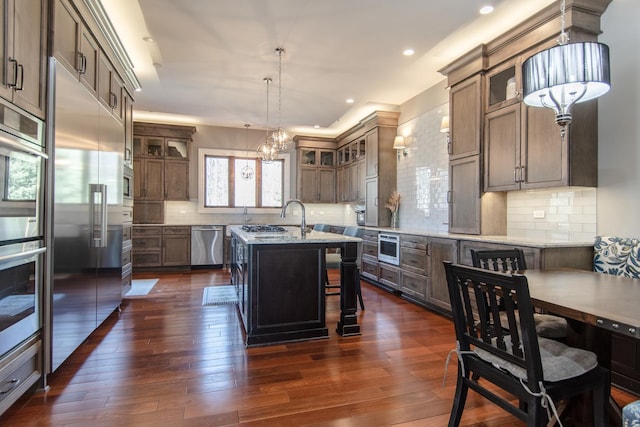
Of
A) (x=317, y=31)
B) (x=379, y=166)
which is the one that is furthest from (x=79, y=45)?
(x=379, y=166)

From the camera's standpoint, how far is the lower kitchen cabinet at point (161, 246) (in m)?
6.47

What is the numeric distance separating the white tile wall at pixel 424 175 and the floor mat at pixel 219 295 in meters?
2.89

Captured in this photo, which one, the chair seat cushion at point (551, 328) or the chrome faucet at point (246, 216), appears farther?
the chrome faucet at point (246, 216)

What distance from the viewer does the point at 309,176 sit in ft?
25.9

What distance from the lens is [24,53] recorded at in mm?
1969

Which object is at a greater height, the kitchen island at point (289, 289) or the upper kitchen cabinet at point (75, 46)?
the upper kitchen cabinet at point (75, 46)

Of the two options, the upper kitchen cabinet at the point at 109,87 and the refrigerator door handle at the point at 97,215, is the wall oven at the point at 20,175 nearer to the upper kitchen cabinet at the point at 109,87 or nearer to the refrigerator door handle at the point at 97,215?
the refrigerator door handle at the point at 97,215

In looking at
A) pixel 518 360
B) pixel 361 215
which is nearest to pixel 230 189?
pixel 361 215

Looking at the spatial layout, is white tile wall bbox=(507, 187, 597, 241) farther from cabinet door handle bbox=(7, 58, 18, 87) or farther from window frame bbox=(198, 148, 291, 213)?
window frame bbox=(198, 148, 291, 213)

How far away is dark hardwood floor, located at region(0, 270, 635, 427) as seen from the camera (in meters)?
1.93

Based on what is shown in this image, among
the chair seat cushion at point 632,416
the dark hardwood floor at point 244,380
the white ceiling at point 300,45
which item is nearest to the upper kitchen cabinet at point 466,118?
the white ceiling at point 300,45

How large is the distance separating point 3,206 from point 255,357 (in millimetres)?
1861

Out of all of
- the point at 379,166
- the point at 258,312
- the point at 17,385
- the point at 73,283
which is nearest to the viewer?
the point at 17,385

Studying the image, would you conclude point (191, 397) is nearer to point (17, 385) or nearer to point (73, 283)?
point (17, 385)
